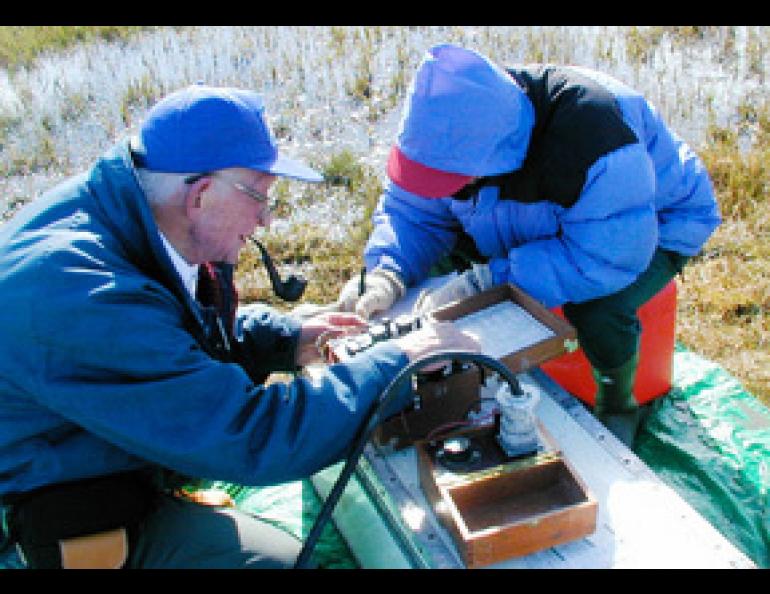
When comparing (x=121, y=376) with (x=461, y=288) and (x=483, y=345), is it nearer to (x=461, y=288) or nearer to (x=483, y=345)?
(x=483, y=345)

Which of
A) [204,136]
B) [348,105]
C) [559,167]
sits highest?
[204,136]

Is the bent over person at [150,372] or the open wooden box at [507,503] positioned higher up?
the bent over person at [150,372]

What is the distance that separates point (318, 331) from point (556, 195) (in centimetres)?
89

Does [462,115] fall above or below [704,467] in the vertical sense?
above

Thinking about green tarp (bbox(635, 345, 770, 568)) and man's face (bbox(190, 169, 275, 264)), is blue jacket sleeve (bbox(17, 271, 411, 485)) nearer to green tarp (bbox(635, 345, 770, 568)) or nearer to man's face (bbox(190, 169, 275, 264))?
man's face (bbox(190, 169, 275, 264))

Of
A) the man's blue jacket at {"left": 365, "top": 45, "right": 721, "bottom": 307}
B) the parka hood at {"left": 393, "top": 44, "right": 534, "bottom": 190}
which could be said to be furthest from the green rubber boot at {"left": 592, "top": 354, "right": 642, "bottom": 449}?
the parka hood at {"left": 393, "top": 44, "right": 534, "bottom": 190}

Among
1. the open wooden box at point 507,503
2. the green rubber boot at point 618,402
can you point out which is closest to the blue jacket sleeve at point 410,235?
the green rubber boot at point 618,402

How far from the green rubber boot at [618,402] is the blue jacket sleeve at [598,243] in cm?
33

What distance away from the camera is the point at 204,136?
197cm

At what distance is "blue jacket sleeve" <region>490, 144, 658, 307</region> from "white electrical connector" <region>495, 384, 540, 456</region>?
2.33ft

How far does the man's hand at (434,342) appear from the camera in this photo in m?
2.09

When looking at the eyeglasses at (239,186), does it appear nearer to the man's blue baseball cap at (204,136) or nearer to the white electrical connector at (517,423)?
the man's blue baseball cap at (204,136)

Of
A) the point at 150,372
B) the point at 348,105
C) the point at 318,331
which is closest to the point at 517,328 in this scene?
the point at 318,331
